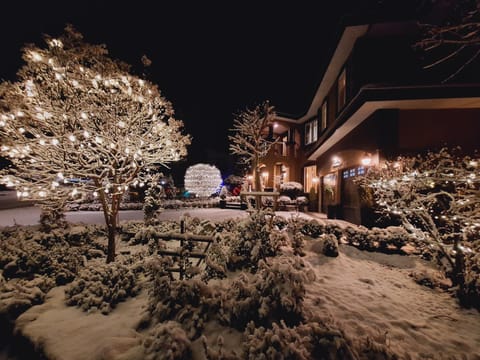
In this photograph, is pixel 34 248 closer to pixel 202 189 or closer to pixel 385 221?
pixel 385 221

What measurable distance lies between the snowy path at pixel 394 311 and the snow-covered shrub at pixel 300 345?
358 millimetres

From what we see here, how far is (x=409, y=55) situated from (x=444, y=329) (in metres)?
9.46

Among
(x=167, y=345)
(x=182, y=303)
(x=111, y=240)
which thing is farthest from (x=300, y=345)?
(x=111, y=240)

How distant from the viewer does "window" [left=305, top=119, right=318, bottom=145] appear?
18045 millimetres

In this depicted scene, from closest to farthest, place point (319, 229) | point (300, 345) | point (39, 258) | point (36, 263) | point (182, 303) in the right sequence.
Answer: point (300, 345) → point (182, 303) → point (36, 263) → point (39, 258) → point (319, 229)

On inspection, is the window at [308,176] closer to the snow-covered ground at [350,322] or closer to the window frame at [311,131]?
the window frame at [311,131]

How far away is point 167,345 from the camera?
2512 millimetres

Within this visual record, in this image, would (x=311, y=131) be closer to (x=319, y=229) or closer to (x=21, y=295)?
(x=319, y=229)

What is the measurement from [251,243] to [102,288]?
3125 mm

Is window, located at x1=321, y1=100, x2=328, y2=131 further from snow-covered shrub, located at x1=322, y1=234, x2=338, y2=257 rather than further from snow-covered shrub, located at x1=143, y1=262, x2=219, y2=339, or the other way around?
snow-covered shrub, located at x1=143, y1=262, x2=219, y2=339

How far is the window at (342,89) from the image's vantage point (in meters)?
10.4

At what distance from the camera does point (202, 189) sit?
18859 mm

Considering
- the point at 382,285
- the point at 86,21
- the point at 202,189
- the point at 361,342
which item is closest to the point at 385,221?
the point at 382,285

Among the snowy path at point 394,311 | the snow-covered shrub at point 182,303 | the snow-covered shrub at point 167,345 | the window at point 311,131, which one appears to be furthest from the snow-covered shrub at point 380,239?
the window at point 311,131
